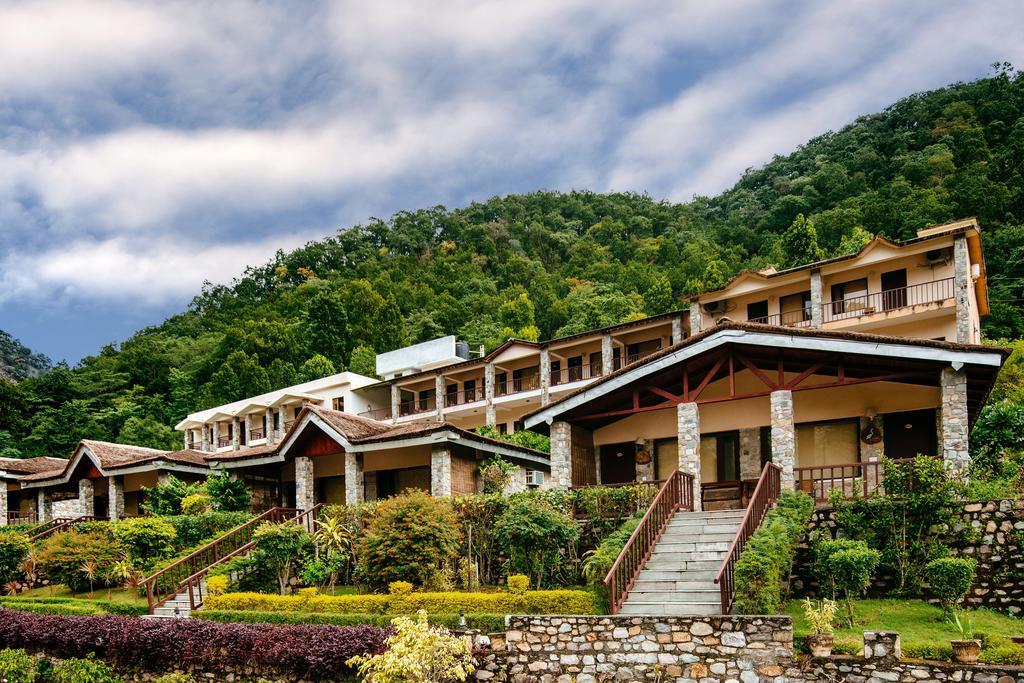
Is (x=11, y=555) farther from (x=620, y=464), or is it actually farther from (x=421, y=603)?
(x=620, y=464)

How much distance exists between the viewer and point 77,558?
2456cm

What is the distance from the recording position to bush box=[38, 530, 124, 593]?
24625mm

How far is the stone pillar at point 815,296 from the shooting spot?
123 feet

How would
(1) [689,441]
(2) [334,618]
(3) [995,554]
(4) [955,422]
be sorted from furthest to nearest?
(1) [689,441] < (4) [955,422] < (2) [334,618] < (3) [995,554]

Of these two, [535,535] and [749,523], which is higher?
[749,523]

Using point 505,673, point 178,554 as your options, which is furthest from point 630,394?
point 178,554

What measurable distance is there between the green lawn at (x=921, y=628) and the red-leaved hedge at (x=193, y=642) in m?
7.61

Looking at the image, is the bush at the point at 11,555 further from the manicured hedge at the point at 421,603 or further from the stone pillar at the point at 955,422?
the stone pillar at the point at 955,422

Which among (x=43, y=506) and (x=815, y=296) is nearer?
(x=43, y=506)

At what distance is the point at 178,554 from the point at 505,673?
12.7 meters

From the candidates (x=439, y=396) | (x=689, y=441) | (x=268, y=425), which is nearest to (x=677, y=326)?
(x=439, y=396)

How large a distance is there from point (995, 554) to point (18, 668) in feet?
64.3

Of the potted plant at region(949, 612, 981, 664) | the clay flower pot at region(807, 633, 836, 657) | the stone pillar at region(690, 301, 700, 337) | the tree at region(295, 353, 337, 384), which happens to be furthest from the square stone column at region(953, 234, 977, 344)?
the tree at region(295, 353, 337, 384)

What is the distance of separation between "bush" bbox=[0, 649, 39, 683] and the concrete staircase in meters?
12.9
